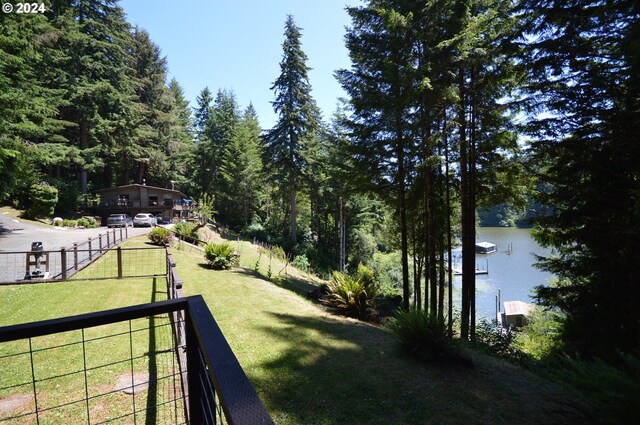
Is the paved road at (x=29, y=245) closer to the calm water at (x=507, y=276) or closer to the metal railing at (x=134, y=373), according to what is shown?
the metal railing at (x=134, y=373)

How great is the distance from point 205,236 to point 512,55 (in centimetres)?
2143

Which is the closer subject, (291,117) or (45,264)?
(45,264)

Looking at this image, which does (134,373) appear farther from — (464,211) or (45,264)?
(464,211)

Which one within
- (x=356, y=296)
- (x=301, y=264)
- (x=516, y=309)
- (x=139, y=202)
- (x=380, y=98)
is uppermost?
(x=380, y=98)

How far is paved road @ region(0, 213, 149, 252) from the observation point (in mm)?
15500

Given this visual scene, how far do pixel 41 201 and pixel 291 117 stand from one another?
20.7 m

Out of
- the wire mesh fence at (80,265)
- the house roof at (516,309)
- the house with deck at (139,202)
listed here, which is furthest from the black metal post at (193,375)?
the house with deck at (139,202)

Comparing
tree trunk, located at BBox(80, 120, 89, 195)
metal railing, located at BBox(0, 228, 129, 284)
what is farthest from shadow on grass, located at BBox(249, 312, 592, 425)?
tree trunk, located at BBox(80, 120, 89, 195)

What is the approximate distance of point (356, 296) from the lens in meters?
9.03

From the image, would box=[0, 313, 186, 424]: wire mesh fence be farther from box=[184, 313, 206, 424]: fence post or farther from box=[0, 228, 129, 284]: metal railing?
box=[0, 228, 129, 284]: metal railing

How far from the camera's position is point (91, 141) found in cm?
3084

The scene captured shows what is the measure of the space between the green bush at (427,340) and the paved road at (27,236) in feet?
53.8

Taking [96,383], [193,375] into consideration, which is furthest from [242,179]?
[193,375]

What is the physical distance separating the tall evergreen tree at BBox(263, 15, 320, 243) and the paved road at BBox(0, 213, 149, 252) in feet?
41.6
